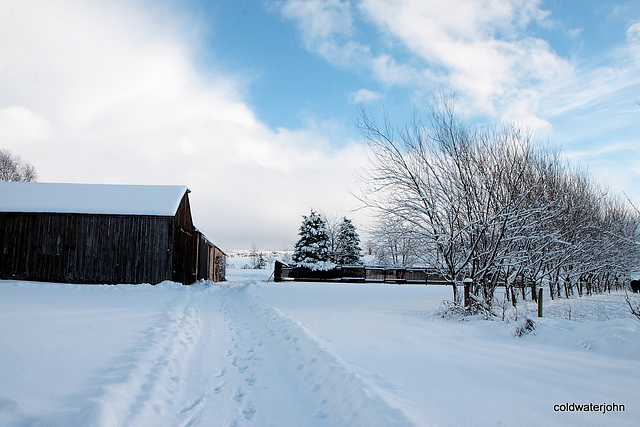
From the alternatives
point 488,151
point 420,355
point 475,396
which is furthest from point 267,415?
point 488,151

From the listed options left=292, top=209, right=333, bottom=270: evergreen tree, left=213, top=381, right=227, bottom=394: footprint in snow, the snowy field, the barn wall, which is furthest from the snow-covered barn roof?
left=213, top=381, right=227, bottom=394: footprint in snow

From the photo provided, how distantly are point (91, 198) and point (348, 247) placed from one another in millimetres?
26147

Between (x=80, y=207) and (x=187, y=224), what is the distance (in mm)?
5707

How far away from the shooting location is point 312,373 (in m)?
4.98

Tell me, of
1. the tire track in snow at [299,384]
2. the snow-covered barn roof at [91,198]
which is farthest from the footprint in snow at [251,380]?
the snow-covered barn roof at [91,198]

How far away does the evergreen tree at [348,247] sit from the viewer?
134ft

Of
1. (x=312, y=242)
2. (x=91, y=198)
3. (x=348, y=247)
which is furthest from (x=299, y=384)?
(x=348, y=247)

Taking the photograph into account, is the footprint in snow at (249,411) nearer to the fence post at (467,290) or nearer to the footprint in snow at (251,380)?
the footprint in snow at (251,380)

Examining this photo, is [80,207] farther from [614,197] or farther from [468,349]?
[614,197]

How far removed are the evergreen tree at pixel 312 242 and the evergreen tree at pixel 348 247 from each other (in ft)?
18.3

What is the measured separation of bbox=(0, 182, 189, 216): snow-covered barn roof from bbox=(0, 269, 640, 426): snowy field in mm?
12276
